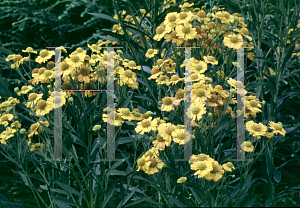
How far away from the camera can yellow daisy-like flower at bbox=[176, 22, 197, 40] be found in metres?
1.31

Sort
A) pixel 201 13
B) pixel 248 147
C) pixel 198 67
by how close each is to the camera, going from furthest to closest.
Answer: pixel 201 13 → pixel 198 67 → pixel 248 147

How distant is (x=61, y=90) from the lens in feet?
4.37

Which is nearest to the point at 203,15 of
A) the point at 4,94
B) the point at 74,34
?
the point at 4,94

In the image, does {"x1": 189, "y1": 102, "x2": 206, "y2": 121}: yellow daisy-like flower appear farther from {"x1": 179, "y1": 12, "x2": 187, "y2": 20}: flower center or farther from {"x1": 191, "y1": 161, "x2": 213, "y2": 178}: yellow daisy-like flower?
{"x1": 179, "y1": 12, "x2": 187, "y2": 20}: flower center

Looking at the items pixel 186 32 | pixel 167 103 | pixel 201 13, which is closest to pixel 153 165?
pixel 167 103

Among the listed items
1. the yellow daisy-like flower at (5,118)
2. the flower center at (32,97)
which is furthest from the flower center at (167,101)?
the yellow daisy-like flower at (5,118)

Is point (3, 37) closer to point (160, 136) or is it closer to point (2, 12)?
point (2, 12)

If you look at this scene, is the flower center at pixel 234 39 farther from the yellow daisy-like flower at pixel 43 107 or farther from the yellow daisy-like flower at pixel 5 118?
the yellow daisy-like flower at pixel 5 118

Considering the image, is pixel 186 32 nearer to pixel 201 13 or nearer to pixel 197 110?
pixel 201 13

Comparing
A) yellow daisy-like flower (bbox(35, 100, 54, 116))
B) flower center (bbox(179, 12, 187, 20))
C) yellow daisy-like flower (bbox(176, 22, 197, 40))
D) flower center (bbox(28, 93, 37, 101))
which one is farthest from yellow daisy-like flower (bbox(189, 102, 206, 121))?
flower center (bbox(28, 93, 37, 101))

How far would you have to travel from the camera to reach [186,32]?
1.33m

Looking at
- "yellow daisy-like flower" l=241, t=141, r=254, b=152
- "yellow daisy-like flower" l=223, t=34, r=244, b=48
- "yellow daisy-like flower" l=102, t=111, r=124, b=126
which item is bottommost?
"yellow daisy-like flower" l=241, t=141, r=254, b=152

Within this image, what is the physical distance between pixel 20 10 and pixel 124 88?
184 centimetres

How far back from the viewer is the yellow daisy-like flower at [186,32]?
1.31 m
